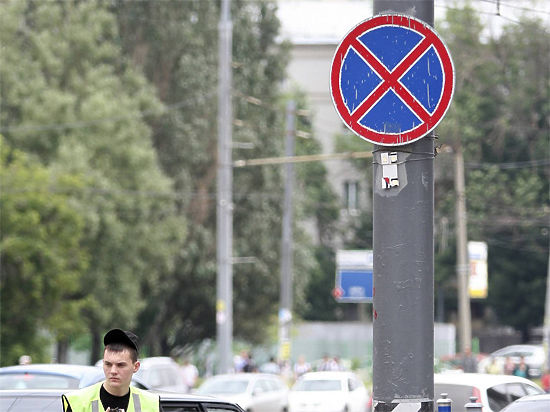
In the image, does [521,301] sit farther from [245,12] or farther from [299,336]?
[245,12]

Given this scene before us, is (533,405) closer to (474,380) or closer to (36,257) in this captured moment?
(474,380)

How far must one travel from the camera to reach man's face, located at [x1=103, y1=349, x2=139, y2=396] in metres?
5.34

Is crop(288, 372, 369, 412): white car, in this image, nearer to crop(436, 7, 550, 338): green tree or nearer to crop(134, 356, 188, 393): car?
crop(134, 356, 188, 393): car

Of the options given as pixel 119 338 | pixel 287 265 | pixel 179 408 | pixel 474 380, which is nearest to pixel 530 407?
pixel 179 408

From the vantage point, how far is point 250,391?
28.4m

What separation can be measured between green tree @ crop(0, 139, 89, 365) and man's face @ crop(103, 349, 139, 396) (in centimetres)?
3272

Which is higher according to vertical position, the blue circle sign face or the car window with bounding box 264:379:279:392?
the blue circle sign face

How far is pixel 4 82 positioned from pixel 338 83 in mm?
36977

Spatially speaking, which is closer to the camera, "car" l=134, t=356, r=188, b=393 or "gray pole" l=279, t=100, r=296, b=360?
"car" l=134, t=356, r=188, b=393

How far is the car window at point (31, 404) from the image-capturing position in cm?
859

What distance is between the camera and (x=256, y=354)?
232 ft

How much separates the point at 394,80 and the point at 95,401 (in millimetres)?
2665

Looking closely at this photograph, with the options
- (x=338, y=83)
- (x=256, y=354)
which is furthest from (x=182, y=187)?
(x=338, y=83)

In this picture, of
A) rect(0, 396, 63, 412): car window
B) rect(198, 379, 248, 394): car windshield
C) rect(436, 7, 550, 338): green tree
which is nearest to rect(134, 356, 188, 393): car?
rect(198, 379, 248, 394): car windshield
